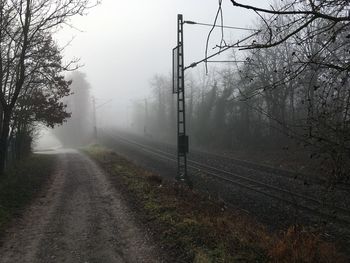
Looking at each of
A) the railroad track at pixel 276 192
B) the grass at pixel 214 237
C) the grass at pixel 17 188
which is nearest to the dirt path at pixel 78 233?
the grass at pixel 17 188

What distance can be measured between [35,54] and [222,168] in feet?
38.5

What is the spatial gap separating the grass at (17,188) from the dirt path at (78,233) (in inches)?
Answer: 14.7

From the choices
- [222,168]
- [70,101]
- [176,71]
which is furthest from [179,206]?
[70,101]

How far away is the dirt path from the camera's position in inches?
303

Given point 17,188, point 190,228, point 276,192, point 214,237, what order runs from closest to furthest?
point 214,237
point 190,228
point 17,188
point 276,192

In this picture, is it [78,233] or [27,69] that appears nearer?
[78,233]

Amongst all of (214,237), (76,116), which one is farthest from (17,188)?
(76,116)

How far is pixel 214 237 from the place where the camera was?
8.14 meters

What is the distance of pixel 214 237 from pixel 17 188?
339 inches

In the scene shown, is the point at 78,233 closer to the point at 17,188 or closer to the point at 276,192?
the point at 17,188

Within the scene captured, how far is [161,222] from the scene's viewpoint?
968 centimetres

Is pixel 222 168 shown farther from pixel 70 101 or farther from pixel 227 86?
pixel 70 101

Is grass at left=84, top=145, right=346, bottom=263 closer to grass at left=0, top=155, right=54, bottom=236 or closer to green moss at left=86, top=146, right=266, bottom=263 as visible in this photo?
green moss at left=86, top=146, right=266, bottom=263

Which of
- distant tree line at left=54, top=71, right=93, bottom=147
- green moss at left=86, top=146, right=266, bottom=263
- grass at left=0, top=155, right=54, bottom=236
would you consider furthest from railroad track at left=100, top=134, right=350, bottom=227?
distant tree line at left=54, top=71, right=93, bottom=147
